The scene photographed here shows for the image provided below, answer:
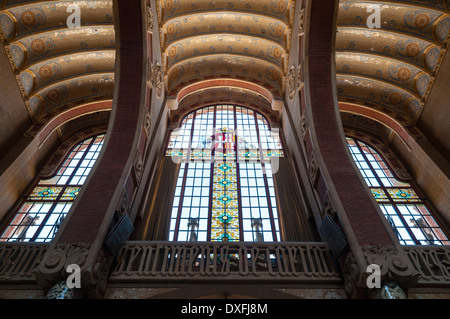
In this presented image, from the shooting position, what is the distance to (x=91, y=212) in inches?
265

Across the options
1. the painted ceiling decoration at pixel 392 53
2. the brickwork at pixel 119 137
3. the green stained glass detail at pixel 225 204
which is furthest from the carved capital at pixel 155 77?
the painted ceiling decoration at pixel 392 53

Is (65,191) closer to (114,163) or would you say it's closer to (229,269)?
(114,163)

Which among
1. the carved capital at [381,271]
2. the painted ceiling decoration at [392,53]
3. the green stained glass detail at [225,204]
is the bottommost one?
the carved capital at [381,271]

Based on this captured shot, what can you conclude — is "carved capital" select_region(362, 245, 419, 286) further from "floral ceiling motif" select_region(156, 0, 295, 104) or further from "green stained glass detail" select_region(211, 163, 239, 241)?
"floral ceiling motif" select_region(156, 0, 295, 104)

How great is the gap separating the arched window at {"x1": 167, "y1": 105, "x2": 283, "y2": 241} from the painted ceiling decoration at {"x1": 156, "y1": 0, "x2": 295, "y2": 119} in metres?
1.08

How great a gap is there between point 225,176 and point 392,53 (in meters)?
7.58

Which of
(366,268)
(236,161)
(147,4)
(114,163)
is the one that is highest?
(147,4)

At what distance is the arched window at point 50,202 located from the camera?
9.11 meters

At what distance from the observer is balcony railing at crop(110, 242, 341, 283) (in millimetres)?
6277

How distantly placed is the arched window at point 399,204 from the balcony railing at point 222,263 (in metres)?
3.89

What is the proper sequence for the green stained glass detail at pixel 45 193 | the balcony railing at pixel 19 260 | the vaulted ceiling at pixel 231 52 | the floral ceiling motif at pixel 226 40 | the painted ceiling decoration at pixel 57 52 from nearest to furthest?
the balcony railing at pixel 19 260 < the painted ceiling decoration at pixel 57 52 < the vaulted ceiling at pixel 231 52 < the green stained glass detail at pixel 45 193 < the floral ceiling motif at pixel 226 40

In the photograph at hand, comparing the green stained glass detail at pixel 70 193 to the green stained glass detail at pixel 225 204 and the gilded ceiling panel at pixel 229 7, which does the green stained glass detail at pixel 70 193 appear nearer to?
the green stained glass detail at pixel 225 204

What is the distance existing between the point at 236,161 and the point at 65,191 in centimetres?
603
